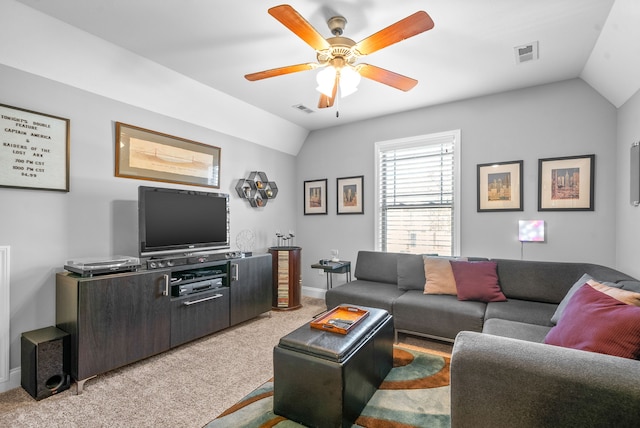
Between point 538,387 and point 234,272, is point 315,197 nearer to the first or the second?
point 234,272

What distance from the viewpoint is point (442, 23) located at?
229 centimetres

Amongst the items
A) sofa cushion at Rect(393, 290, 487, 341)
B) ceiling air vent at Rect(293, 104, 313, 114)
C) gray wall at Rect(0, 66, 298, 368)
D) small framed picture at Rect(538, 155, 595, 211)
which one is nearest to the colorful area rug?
sofa cushion at Rect(393, 290, 487, 341)

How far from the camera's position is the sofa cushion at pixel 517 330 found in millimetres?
2121

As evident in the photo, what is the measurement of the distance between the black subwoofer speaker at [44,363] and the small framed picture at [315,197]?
3.41 metres

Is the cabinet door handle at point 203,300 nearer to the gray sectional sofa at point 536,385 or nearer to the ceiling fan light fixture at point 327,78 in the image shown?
the ceiling fan light fixture at point 327,78

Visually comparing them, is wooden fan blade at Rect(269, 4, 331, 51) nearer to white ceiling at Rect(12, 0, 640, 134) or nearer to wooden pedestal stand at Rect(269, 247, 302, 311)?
white ceiling at Rect(12, 0, 640, 134)

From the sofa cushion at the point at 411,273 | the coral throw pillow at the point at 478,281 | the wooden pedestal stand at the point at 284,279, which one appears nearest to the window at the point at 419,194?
the sofa cushion at the point at 411,273

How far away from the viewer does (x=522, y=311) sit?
2646mm

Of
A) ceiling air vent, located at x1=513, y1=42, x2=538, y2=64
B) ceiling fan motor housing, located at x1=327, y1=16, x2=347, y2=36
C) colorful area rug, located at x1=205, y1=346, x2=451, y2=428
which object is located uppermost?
ceiling air vent, located at x1=513, y1=42, x2=538, y2=64

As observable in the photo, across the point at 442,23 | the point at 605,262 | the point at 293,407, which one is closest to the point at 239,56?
the point at 442,23

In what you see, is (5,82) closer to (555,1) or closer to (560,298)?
(555,1)

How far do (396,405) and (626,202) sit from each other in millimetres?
2745

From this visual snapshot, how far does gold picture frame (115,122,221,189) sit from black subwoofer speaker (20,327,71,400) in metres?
1.47

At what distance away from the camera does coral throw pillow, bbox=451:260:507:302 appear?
2977 millimetres
